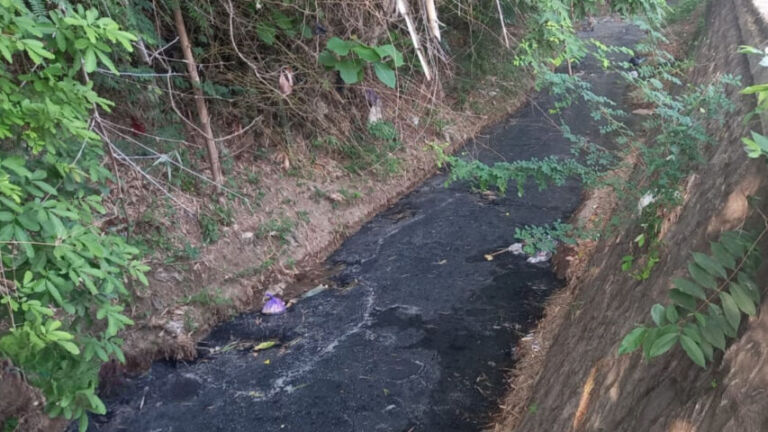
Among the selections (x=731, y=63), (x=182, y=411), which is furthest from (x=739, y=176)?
(x=182, y=411)

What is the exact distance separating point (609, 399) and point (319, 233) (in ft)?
14.0

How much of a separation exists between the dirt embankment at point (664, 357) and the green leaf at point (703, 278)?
124 mm

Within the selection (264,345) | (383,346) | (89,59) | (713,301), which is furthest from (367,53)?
(264,345)

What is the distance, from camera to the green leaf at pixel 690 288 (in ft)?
4.79

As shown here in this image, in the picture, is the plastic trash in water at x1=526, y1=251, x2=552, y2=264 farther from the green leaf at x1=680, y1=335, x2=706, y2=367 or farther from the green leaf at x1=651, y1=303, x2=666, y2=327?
the green leaf at x1=680, y1=335, x2=706, y2=367

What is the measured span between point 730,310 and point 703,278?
12 cm

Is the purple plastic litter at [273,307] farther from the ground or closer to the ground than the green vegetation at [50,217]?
closer to the ground

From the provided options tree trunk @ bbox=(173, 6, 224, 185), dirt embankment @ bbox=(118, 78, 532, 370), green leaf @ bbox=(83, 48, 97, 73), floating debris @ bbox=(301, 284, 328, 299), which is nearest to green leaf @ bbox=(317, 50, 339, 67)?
green leaf @ bbox=(83, 48, 97, 73)

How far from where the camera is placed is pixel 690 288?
148 cm

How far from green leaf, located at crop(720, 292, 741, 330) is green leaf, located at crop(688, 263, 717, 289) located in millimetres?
62

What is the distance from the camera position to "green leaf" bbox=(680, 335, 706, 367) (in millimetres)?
1331

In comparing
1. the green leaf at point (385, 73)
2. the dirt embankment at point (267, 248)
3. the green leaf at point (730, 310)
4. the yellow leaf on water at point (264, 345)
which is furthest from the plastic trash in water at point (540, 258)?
the green leaf at point (730, 310)

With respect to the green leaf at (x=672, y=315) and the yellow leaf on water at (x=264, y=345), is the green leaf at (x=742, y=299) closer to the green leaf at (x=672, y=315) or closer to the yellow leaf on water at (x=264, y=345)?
the green leaf at (x=672, y=315)

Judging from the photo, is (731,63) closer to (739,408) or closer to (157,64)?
(739,408)
